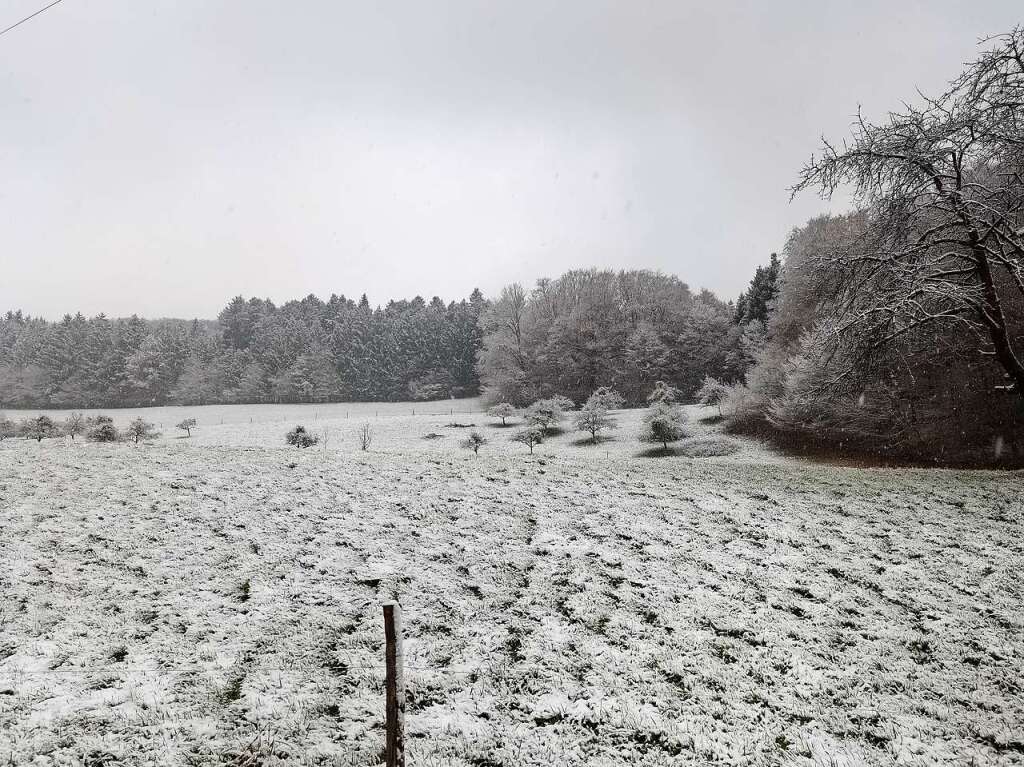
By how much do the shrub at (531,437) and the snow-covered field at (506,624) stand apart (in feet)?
54.2

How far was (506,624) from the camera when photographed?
16.3 ft

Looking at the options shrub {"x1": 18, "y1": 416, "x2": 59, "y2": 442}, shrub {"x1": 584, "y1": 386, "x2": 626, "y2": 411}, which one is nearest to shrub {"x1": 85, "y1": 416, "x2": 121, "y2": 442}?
shrub {"x1": 18, "y1": 416, "x2": 59, "y2": 442}

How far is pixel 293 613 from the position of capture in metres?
4.97

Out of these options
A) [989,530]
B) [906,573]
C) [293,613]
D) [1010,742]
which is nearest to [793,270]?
[989,530]

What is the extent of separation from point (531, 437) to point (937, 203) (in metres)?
20.0

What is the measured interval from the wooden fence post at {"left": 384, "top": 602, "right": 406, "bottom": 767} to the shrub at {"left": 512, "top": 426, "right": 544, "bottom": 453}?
22.5 meters

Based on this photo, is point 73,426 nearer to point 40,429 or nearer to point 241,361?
point 40,429

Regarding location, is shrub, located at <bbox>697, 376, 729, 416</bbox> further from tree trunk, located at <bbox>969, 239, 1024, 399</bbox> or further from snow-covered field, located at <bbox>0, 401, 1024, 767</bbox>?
snow-covered field, located at <bbox>0, 401, 1024, 767</bbox>

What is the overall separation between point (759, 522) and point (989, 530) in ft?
12.5

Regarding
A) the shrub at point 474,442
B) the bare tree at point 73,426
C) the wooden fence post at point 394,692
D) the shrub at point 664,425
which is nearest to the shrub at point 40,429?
the bare tree at point 73,426

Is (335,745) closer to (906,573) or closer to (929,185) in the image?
(906,573)

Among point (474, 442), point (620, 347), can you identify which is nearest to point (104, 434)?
point (474, 442)

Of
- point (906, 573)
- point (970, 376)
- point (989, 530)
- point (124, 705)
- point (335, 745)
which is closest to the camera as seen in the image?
point (335, 745)

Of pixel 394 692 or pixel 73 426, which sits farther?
pixel 73 426
